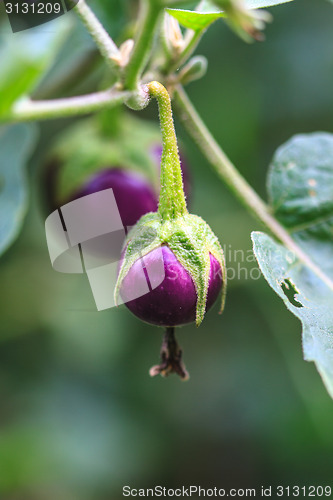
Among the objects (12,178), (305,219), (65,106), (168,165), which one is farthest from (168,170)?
(12,178)

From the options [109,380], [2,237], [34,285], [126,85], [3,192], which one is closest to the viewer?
[126,85]

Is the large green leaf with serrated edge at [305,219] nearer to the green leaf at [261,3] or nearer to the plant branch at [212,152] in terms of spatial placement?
the plant branch at [212,152]

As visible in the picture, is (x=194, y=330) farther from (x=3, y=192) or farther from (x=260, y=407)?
(x=3, y=192)

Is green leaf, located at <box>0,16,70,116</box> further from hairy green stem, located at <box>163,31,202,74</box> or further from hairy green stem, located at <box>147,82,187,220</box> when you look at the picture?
hairy green stem, located at <box>163,31,202,74</box>

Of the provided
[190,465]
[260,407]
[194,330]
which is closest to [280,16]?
[194,330]

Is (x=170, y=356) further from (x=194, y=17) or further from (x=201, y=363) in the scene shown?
(x=201, y=363)

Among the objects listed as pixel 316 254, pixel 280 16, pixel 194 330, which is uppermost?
pixel 280 16

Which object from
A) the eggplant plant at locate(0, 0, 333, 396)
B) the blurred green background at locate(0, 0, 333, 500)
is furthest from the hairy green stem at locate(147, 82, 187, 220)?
the blurred green background at locate(0, 0, 333, 500)
